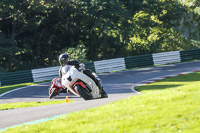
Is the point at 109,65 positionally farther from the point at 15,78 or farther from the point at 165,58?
the point at 15,78

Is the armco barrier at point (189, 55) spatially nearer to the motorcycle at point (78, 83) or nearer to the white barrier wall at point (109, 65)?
the white barrier wall at point (109, 65)

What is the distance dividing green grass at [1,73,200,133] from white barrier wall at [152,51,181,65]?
58.8 feet

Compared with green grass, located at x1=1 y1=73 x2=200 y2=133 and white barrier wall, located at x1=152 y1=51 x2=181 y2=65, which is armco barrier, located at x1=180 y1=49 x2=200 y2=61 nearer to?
white barrier wall, located at x1=152 y1=51 x2=181 y2=65

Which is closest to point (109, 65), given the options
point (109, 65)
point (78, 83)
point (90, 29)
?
point (109, 65)

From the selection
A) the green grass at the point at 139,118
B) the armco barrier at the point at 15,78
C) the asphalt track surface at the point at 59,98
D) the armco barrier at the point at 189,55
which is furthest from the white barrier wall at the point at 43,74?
the green grass at the point at 139,118

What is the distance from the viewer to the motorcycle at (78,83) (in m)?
10.6

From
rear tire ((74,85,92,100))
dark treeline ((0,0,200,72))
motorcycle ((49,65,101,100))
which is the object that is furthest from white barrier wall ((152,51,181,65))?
rear tire ((74,85,92,100))

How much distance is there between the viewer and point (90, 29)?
3338cm

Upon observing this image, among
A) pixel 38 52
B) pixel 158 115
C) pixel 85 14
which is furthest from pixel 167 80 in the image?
pixel 38 52

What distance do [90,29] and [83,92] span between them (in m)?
23.0

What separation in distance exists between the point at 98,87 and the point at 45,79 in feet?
42.5

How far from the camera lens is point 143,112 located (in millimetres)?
7375

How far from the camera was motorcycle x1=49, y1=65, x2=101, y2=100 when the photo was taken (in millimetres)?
10570

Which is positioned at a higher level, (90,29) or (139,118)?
(90,29)
